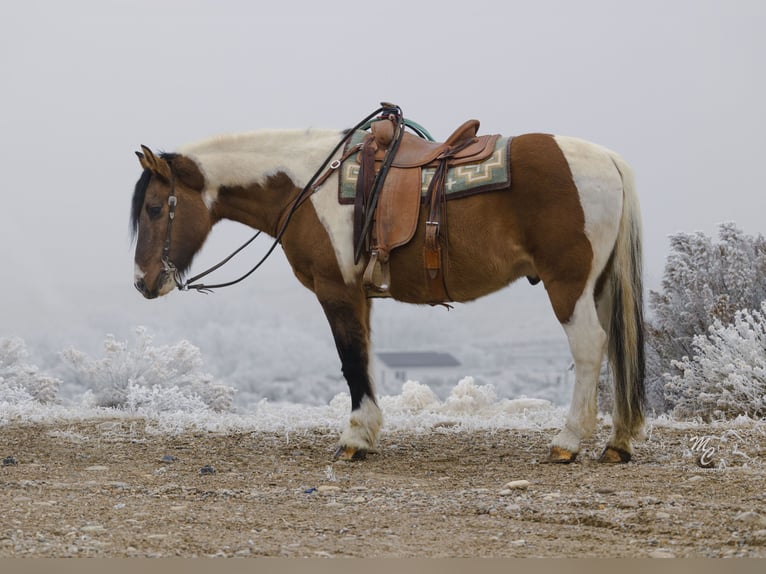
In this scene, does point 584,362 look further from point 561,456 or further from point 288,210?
point 288,210

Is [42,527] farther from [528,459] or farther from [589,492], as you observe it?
Result: [528,459]

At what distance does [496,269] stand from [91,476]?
8.91ft

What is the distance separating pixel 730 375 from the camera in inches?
305

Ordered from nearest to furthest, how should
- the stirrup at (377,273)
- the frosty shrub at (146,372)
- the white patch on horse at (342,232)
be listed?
1. the stirrup at (377,273)
2. the white patch on horse at (342,232)
3. the frosty shrub at (146,372)

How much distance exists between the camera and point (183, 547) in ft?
12.9

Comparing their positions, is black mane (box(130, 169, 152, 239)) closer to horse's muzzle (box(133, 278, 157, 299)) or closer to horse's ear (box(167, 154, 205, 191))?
horse's ear (box(167, 154, 205, 191))

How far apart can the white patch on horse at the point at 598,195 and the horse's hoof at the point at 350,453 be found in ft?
6.14

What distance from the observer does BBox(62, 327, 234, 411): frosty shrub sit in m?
9.79

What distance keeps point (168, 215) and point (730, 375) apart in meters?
4.35

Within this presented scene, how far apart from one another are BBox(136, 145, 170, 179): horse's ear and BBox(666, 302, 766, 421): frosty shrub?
427cm

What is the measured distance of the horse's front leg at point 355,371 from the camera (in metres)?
6.52

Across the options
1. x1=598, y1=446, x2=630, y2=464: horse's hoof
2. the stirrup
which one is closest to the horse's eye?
the stirrup
